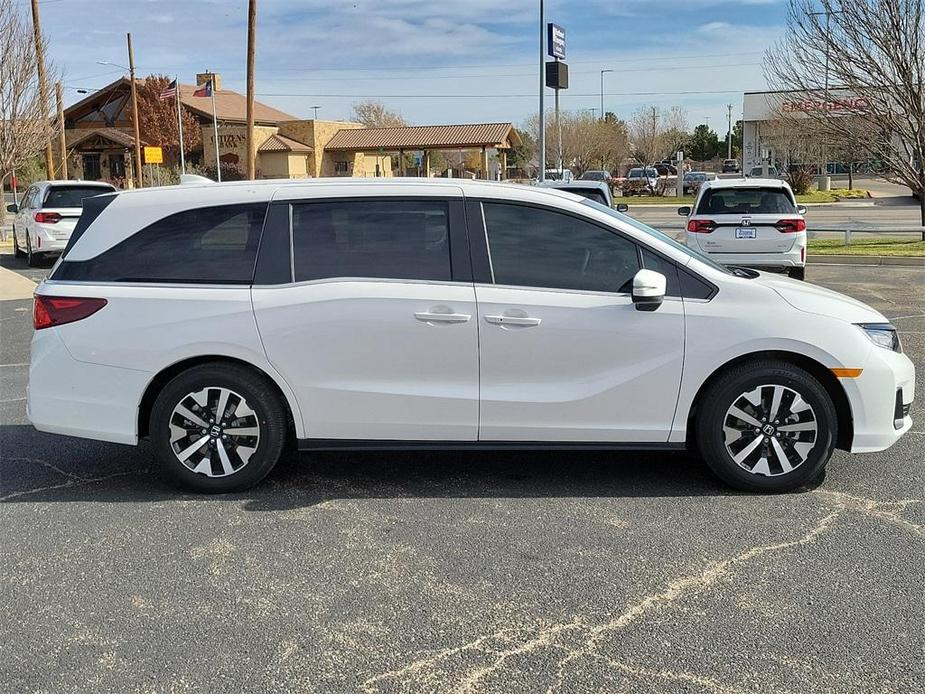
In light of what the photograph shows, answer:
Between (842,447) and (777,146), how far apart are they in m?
48.5

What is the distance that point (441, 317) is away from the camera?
4.86 m

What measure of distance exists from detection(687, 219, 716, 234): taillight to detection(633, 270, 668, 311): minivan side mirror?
8.43 m

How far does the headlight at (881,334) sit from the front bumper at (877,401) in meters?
0.05

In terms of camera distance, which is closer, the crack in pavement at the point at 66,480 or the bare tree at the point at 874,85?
the crack in pavement at the point at 66,480

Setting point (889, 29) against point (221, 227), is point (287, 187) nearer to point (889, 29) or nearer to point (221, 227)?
point (221, 227)

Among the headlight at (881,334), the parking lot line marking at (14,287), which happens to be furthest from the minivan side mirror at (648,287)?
the parking lot line marking at (14,287)

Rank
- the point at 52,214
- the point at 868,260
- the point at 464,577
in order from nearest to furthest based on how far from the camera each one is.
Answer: the point at 464,577, the point at 868,260, the point at 52,214

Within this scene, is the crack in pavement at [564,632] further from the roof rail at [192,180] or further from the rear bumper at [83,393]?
the roof rail at [192,180]

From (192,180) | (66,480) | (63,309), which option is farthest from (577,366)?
(66,480)

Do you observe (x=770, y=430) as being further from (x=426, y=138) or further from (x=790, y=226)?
(x=426, y=138)

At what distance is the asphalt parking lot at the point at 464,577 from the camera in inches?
128

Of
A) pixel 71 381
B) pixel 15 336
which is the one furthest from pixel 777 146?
pixel 71 381

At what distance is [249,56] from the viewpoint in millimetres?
27625

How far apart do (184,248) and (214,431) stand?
1034 mm
